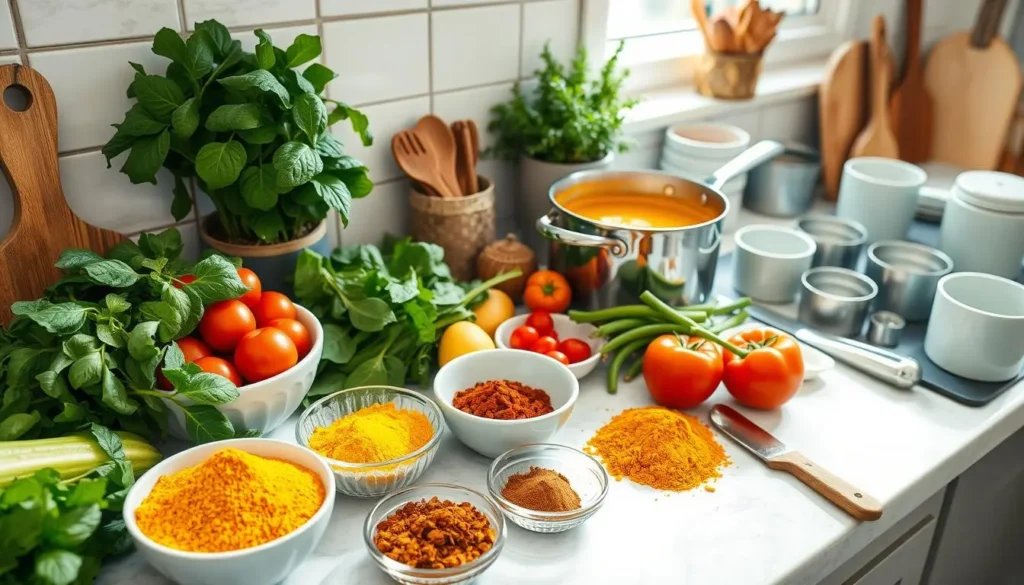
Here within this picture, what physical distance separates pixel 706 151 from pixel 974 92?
2.42ft

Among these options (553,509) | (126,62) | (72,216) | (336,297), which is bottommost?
(553,509)

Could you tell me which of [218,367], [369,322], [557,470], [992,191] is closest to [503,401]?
[557,470]

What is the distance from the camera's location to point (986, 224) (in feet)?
4.30

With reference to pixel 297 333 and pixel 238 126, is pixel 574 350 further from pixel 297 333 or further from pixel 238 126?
pixel 238 126

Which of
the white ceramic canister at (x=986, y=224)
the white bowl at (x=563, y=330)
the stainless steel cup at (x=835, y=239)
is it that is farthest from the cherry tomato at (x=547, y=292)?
the white ceramic canister at (x=986, y=224)

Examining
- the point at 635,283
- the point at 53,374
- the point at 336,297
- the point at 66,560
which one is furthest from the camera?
the point at 635,283

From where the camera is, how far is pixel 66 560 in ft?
2.13

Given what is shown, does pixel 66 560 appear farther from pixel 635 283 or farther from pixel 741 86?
pixel 741 86

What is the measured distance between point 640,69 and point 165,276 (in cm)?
100

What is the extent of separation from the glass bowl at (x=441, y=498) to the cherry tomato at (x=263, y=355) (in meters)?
0.19

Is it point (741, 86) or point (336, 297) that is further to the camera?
point (741, 86)

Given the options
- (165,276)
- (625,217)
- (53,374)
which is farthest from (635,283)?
(53,374)

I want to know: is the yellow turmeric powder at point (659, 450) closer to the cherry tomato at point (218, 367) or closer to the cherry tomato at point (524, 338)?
the cherry tomato at point (524, 338)

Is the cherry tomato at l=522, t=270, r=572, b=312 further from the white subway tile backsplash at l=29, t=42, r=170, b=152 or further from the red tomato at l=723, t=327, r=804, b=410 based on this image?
the white subway tile backsplash at l=29, t=42, r=170, b=152
